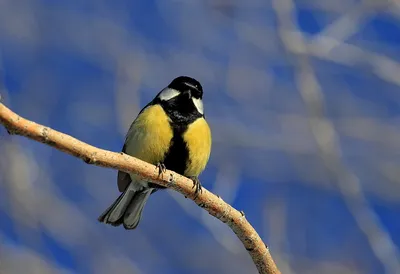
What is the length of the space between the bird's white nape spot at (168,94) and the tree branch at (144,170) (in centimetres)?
119

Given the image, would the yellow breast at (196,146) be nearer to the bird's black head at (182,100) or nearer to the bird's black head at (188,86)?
the bird's black head at (182,100)

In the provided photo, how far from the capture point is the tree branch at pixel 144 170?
1.74m

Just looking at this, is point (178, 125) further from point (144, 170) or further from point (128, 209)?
point (144, 170)

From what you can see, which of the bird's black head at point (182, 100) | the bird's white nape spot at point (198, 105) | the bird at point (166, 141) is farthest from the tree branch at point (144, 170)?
the bird's white nape spot at point (198, 105)

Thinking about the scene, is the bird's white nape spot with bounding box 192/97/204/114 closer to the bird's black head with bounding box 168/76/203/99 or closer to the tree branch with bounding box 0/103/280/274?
the bird's black head with bounding box 168/76/203/99

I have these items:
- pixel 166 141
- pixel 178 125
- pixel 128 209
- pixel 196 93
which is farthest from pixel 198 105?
pixel 128 209

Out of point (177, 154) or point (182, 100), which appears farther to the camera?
point (182, 100)

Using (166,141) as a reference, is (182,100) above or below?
above

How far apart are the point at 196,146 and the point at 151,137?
0.79ft

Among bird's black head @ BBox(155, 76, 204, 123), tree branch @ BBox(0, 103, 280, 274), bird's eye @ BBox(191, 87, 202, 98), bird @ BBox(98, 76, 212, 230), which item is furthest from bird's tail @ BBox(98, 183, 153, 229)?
tree branch @ BBox(0, 103, 280, 274)

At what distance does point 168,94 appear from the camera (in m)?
3.60

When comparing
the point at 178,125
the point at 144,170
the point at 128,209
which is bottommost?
the point at 144,170

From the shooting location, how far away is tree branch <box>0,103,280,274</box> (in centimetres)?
174

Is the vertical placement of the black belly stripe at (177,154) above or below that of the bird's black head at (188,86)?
below
